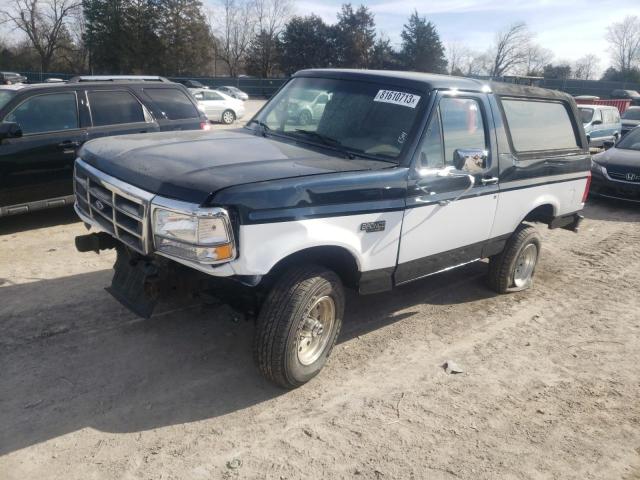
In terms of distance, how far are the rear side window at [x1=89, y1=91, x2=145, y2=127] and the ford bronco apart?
3189 mm

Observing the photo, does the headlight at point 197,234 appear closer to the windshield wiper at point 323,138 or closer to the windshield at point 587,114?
the windshield wiper at point 323,138

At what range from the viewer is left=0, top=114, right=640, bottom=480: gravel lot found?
9.68ft

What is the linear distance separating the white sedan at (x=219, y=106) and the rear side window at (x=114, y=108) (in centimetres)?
1574

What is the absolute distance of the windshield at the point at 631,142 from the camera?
10.8 metres

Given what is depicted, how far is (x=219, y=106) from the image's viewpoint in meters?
23.1

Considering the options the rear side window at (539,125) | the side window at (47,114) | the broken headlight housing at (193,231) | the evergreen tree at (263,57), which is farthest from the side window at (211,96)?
the evergreen tree at (263,57)

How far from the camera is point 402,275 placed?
13.3 ft

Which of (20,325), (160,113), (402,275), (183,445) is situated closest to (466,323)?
(402,275)

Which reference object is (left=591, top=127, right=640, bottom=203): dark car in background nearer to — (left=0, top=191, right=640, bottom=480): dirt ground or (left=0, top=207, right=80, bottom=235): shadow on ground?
(left=0, top=191, right=640, bottom=480): dirt ground

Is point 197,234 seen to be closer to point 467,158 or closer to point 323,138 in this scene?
point 323,138

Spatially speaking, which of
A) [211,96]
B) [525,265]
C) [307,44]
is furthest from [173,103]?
[307,44]

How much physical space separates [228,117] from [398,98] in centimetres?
2053

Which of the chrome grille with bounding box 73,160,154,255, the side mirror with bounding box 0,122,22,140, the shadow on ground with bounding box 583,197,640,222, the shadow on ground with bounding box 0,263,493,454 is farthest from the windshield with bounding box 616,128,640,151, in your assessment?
the side mirror with bounding box 0,122,22,140

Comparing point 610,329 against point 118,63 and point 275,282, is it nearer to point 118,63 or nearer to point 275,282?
point 275,282
